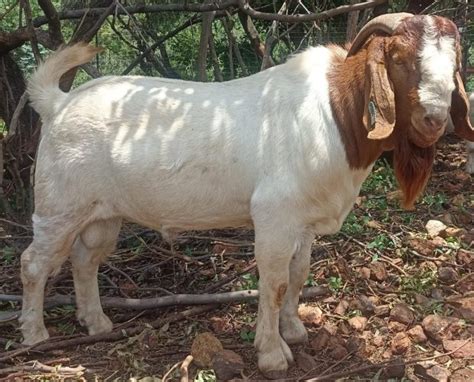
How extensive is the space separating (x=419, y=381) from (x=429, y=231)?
1.94 metres

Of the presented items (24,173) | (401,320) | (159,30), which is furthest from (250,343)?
(159,30)

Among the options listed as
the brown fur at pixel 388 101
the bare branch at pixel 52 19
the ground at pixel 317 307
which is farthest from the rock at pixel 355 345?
the bare branch at pixel 52 19

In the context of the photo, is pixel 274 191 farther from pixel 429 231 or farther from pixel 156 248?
pixel 429 231

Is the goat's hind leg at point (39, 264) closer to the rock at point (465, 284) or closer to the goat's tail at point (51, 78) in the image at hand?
the goat's tail at point (51, 78)

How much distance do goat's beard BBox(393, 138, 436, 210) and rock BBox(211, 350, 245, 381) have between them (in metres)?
1.32

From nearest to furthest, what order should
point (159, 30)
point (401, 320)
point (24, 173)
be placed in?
point (401, 320)
point (24, 173)
point (159, 30)

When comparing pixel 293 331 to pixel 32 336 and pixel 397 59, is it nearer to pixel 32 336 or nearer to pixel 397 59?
pixel 32 336

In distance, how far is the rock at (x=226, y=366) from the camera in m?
3.57

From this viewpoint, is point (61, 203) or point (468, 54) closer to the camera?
point (61, 203)

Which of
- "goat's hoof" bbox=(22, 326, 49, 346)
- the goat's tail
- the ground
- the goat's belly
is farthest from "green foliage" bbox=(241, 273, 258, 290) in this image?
the goat's tail

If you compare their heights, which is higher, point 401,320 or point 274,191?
point 274,191

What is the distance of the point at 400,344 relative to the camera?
12.5 feet

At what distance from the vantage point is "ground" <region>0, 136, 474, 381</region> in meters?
3.70

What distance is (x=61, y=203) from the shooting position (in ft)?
12.4
